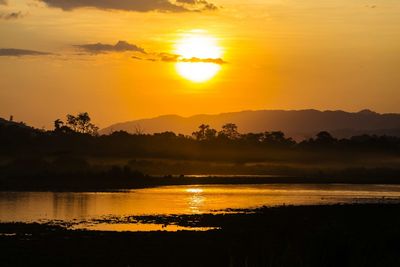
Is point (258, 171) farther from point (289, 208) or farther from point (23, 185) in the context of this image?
point (289, 208)

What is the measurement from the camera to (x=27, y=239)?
3112 centimetres

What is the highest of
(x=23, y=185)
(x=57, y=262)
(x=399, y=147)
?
(x=399, y=147)

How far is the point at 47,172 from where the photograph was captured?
302 ft

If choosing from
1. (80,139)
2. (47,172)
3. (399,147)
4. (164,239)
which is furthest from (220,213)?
(399,147)

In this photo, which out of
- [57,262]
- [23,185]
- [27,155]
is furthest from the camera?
[27,155]

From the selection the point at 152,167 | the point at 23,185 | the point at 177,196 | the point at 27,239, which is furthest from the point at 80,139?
the point at 27,239

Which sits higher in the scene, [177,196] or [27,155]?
[27,155]

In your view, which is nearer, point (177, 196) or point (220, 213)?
point (220, 213)

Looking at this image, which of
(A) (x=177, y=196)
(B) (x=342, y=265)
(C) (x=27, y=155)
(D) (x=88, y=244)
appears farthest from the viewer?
(C) (x=27, y=155)

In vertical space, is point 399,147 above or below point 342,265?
above

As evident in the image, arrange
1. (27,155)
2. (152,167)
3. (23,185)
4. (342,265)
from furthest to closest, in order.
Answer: (152,167)
(27,155)
(23,185)
(342,265)

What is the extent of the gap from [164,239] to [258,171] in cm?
9799

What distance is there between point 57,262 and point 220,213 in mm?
21405

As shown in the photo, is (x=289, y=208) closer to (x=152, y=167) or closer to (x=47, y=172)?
(x=47, y=172)
